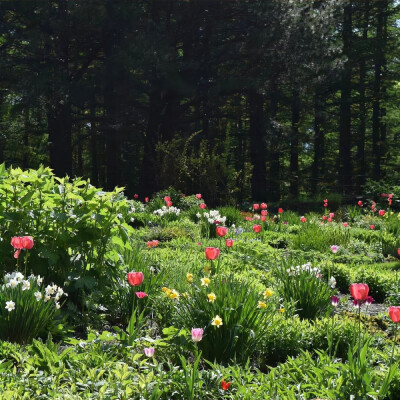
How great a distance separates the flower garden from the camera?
258 cm

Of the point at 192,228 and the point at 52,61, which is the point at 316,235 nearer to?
the point at 192,228

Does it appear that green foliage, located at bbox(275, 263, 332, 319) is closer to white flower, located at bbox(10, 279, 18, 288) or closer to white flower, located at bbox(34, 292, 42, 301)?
white flower, located at bbox(34, 292, 42, 301)

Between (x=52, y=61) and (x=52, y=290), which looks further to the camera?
(x=52, y=61)

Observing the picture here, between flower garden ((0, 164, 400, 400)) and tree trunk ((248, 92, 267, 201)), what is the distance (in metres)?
13.3

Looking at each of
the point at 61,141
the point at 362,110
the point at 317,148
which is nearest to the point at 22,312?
the point at 61,141

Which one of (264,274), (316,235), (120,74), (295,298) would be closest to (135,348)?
(295,298)

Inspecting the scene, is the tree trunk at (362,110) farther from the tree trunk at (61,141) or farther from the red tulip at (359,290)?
the red tulip at (359,290)

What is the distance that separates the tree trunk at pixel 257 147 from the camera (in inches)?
719

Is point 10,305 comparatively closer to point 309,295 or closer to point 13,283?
point 13,283

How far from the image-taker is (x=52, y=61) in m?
17.4

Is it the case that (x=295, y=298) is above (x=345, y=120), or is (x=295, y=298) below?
below

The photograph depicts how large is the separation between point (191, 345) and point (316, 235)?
15.3 ft

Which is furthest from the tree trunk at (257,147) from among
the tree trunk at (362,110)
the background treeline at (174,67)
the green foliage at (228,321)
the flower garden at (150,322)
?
the green foliage at (228,321)

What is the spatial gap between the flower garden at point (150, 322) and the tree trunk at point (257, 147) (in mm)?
13348
